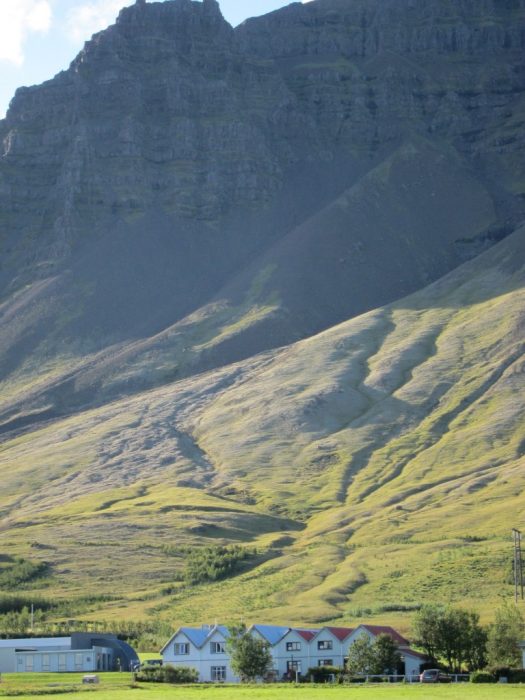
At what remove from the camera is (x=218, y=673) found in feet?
361

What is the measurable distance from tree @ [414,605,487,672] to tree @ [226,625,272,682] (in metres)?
13.6

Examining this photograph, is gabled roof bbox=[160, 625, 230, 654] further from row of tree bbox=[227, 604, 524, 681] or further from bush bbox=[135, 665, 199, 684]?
bush bbox=[135, 665, 199, 684]

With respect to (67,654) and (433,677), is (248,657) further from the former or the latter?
(67,654)

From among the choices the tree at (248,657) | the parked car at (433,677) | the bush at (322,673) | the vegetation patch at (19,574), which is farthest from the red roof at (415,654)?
the vegetation patch at (19,574)

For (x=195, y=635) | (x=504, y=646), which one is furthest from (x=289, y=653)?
(x=504, y=646)

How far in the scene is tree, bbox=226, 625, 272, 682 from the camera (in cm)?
10188

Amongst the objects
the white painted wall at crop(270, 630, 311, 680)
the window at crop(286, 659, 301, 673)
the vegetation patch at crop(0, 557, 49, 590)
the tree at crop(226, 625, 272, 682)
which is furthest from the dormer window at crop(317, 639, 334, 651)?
the vegetation patch at crop(0, 557, 49, 590)

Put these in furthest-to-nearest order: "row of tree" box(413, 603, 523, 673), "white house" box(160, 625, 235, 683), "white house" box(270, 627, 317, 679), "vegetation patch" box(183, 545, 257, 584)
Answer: "vegetation patch" box(183, 545, 257, 584), "white house" box(160, 625, 235, 683), "white house" box(270, 627, 317, 679), "row of tree" box(413, 603, 523, 673)

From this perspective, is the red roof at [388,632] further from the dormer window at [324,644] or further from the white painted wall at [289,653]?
the white painted wall at [289,653]

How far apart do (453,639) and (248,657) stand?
56.8 ft

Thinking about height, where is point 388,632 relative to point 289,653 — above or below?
above

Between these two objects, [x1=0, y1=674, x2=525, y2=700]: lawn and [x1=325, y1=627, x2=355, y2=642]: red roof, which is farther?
[x1=325, y1=627, x2=355, y2=642]: red roof

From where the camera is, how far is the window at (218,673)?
10934 centimetres

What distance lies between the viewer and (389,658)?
103m
